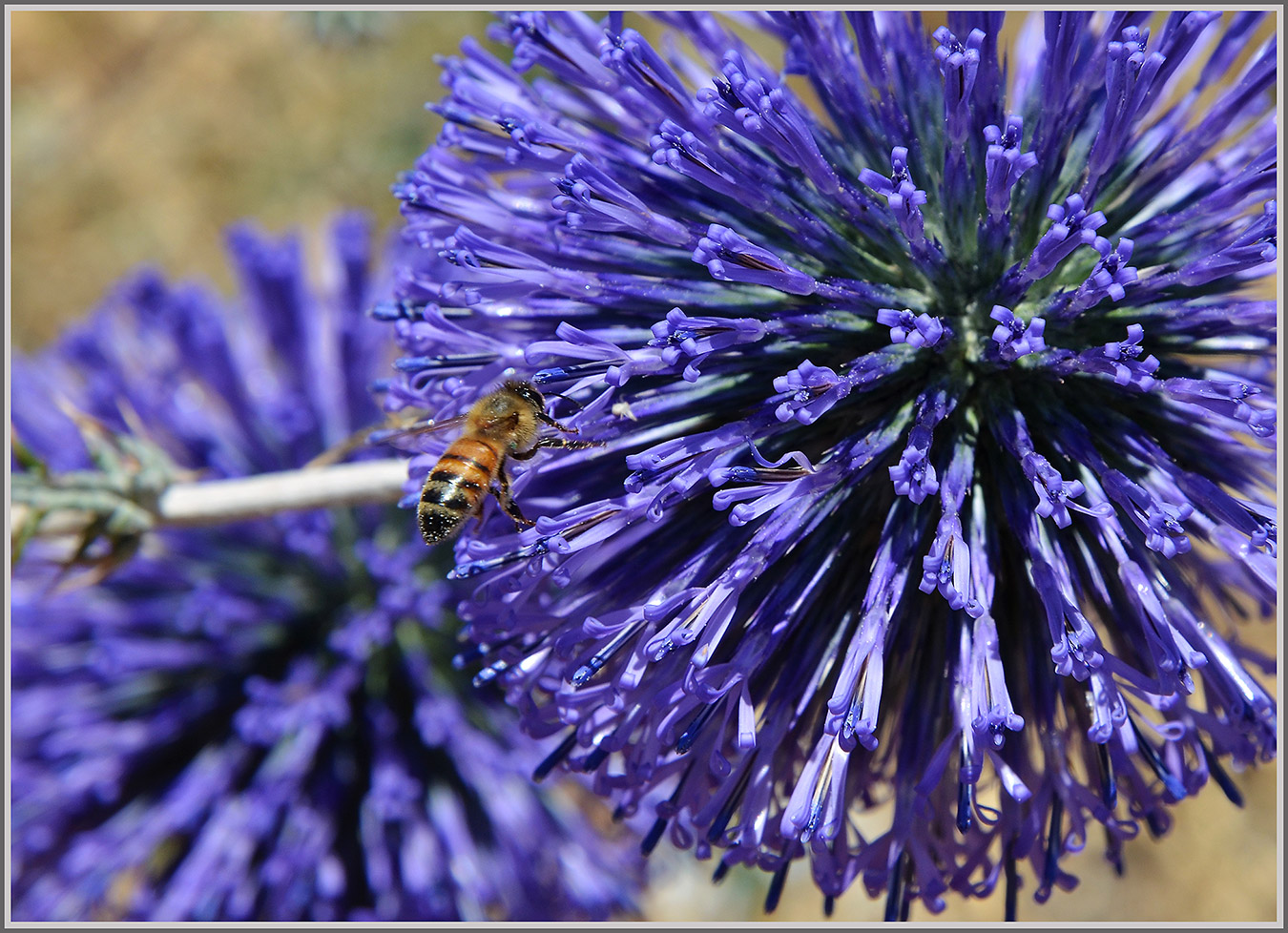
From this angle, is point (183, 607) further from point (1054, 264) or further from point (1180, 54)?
point (1180, 54)

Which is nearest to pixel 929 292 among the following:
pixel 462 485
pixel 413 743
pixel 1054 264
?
pixel 1054 264

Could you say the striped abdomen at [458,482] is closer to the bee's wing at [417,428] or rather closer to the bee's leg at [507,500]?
the bee's leg at [507,500]

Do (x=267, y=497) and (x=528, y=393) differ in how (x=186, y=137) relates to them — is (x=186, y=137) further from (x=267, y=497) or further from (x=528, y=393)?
(x=528, y=393)

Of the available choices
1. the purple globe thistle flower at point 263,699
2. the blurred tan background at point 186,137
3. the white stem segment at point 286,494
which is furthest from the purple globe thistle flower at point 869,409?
the blurred tan background at point 186,137

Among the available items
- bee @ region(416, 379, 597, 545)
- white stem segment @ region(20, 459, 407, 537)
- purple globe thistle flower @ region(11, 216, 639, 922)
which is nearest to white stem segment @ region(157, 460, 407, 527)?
white stem segment @ region(20, 459, 407, 537)

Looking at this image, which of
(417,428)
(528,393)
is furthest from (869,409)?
(417,428)
